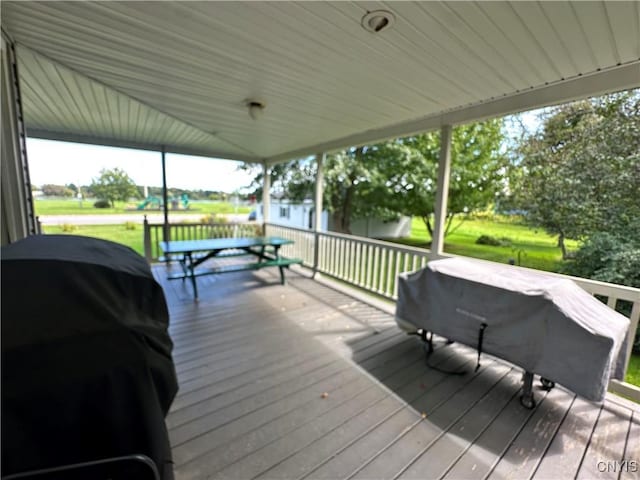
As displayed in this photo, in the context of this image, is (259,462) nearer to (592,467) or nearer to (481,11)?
(592,467)

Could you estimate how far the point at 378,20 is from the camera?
1.51 m

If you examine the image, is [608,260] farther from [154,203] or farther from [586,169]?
[154,203]

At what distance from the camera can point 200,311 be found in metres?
3.42

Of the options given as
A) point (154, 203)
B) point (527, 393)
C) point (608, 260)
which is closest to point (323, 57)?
point (608, 260)

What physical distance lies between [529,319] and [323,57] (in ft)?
7.60

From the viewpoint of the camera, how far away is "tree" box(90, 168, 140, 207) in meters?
5.16

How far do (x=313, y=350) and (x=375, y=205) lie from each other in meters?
6.45

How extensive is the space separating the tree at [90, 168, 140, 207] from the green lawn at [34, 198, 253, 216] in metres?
0.15

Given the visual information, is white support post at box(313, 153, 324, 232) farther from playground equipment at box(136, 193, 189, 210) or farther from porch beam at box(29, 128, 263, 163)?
playground equipment at box(136, 193, 189, 210)

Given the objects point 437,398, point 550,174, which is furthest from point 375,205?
point 437,398

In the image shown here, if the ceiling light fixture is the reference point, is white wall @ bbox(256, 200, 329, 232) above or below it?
below

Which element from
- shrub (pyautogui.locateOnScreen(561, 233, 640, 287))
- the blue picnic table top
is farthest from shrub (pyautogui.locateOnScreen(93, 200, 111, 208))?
shrub (pyautogui.locateOnScreen(561, 233, 640, 287))

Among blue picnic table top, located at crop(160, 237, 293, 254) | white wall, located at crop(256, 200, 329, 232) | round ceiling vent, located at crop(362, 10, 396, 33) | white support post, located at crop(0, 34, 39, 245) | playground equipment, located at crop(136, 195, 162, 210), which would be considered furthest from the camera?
white wall, located at crop(256, 200, 329, 232)

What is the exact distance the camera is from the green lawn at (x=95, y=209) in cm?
465
